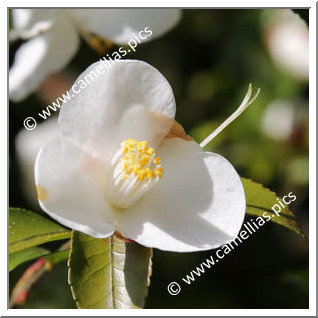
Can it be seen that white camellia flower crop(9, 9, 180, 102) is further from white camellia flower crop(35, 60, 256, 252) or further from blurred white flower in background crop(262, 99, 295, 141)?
blurred white flower in background crop(262, 99, 295, 141)

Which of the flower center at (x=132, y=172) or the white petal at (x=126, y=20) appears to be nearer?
the flower center at (x=132, y=172)

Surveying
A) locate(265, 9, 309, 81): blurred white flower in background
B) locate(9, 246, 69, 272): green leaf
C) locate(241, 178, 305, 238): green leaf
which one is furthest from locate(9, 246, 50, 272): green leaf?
locate(265, 9, 309, 81): blurred white flower in background

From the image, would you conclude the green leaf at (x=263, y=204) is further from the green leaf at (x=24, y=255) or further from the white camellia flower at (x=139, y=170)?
the green leaf at (x=24, y=255)

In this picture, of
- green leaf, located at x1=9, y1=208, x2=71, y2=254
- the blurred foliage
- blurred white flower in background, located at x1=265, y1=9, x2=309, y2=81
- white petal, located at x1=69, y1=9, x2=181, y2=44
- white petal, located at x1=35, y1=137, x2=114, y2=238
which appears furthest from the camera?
blurred white flower in background, located at x1=265, y1=9, x2=309, y2=81

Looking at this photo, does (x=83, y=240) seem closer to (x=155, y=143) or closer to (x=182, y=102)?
(x=155, y=143)

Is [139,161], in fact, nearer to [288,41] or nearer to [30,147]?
[30,147]

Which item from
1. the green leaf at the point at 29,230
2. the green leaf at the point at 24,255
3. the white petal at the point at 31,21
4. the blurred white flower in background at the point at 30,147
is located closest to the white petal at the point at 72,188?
the green leaf at the point at 29,230
